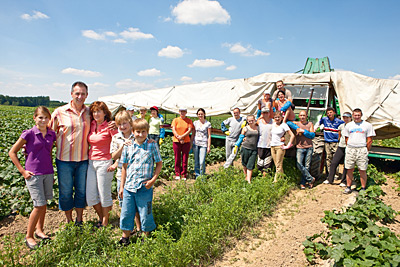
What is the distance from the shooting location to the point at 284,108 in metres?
5.76

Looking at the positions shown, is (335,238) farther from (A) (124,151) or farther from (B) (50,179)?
(B) (50,179)

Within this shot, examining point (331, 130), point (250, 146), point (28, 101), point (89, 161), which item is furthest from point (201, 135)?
point (28, 101)

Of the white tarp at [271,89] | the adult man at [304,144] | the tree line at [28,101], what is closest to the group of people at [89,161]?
the adult man at [304,144]

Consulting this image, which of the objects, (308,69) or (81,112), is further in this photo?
(308,69)

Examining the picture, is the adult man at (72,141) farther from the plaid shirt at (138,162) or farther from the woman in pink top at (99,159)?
the plaid shirt at (138,162)

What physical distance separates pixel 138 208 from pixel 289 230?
2.43 meters

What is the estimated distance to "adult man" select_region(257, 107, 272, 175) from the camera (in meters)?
5.56

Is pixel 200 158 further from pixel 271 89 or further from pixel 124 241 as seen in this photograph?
pixel 271 89

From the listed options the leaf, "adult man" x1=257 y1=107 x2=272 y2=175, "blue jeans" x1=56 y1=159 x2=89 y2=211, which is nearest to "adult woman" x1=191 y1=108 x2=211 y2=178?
"adult man" x1=257 y1=107 x2=272 y2=175

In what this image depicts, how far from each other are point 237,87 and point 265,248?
245 inches

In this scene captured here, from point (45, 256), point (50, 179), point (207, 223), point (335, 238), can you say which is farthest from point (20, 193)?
point (335, 238)

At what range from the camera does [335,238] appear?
308 cm

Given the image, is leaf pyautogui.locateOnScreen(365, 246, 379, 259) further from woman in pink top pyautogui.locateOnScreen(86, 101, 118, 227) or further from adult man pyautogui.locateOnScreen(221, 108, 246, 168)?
adult man pyautogui.locateOnScreen(221, 108, 246, 168)

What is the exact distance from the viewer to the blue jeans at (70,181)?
3.29 m
